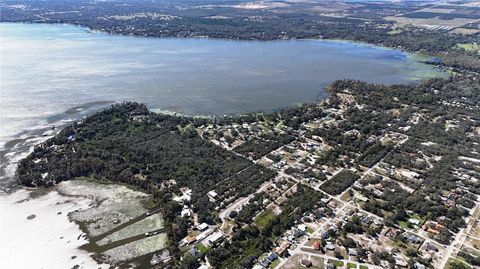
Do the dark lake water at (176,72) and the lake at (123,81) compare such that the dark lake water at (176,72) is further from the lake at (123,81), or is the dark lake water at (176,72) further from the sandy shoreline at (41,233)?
the sandy shoreline at (41,233)

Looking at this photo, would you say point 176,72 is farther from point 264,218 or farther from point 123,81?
point 264,218

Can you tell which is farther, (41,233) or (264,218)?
(264,218)

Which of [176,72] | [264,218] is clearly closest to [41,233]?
[264,218]

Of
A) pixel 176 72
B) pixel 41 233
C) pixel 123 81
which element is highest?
pixel 176 72

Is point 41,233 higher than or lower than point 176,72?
lower

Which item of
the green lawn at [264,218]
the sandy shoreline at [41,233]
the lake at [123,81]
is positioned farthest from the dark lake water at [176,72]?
the green lawn at [264,218]

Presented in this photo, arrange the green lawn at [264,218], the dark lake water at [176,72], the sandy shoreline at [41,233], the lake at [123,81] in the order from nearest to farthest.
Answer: the sandy shoreline at [41,233] → the green lawn at [264,218] → the lake at [123,81] → the dark lake water at [176,72]

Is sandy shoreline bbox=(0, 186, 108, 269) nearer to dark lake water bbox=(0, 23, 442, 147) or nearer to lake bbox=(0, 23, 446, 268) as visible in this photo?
lake bbox=(0, 23, 446, 268)

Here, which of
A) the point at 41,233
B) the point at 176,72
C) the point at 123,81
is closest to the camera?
the point at 41,233
